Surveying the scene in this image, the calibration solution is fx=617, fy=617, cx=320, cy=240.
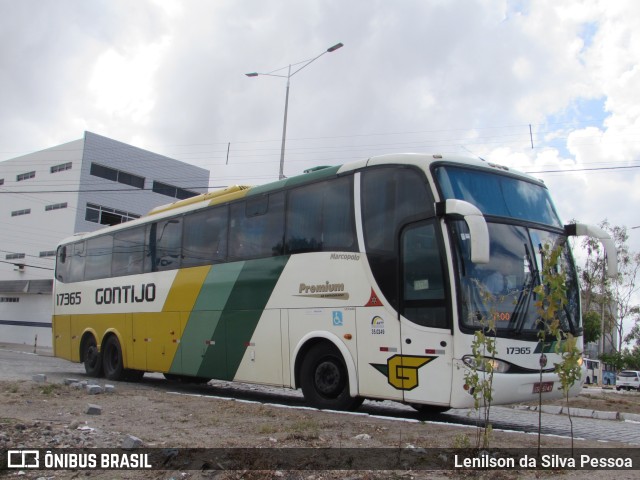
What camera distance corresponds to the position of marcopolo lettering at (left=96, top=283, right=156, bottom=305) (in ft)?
46.5

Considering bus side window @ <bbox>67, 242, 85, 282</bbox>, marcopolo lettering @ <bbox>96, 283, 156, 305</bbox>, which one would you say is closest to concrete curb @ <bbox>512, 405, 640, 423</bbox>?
marcopolo lettering @ <bbox>96, 283, 156, 305</bbox>

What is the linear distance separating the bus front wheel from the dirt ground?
6.55 metres

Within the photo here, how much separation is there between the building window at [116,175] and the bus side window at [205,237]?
107ft

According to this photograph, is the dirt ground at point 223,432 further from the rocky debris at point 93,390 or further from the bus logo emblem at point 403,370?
the rocky debris at point 93,390

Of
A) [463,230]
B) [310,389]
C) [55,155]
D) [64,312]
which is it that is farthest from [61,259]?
[55,155]

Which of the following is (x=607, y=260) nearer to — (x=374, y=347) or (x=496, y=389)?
(x=496, y=389)

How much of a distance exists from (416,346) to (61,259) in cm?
1396

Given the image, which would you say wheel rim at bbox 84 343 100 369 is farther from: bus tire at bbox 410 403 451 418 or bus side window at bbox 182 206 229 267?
bus tire at bbox 410 403 451 418

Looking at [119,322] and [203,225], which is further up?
[203,225]

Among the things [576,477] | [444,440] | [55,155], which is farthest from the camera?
[55,155]

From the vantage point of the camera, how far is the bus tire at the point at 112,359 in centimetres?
1541

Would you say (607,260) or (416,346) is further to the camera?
(607,260)

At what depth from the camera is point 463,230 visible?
7.99m

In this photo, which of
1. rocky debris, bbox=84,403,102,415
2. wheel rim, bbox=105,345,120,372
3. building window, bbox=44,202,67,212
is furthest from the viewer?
building window, bbox=44,202,67,212
